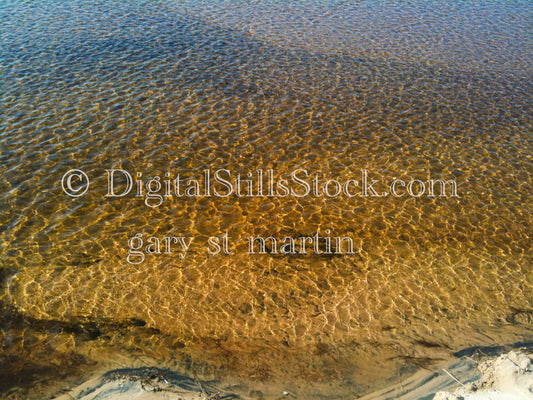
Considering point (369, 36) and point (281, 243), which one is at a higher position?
point (369, 36)

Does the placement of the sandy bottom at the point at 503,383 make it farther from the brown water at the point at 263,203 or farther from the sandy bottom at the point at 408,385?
the brown water at the point at 263,203

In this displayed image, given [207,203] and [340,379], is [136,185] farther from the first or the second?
[340,379]

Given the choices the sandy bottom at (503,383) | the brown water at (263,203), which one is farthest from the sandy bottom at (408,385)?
the brown water at (263,203)

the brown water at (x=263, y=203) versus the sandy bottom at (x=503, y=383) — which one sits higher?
the brown water at (x=263, y=203)

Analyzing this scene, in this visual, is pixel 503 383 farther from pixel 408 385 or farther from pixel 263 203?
pixel 263 203

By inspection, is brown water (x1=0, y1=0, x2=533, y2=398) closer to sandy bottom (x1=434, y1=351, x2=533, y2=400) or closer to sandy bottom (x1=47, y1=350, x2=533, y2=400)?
sandy bottom (x1=47, y1=350, x2=533, y2=400)

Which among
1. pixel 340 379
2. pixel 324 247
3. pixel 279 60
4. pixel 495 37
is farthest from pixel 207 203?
pixel 495 37

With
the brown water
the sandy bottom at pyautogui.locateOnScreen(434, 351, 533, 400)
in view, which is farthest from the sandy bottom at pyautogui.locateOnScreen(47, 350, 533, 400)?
the brown water

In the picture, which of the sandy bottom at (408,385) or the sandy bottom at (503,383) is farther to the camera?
the sandy bottom at (408,385)
